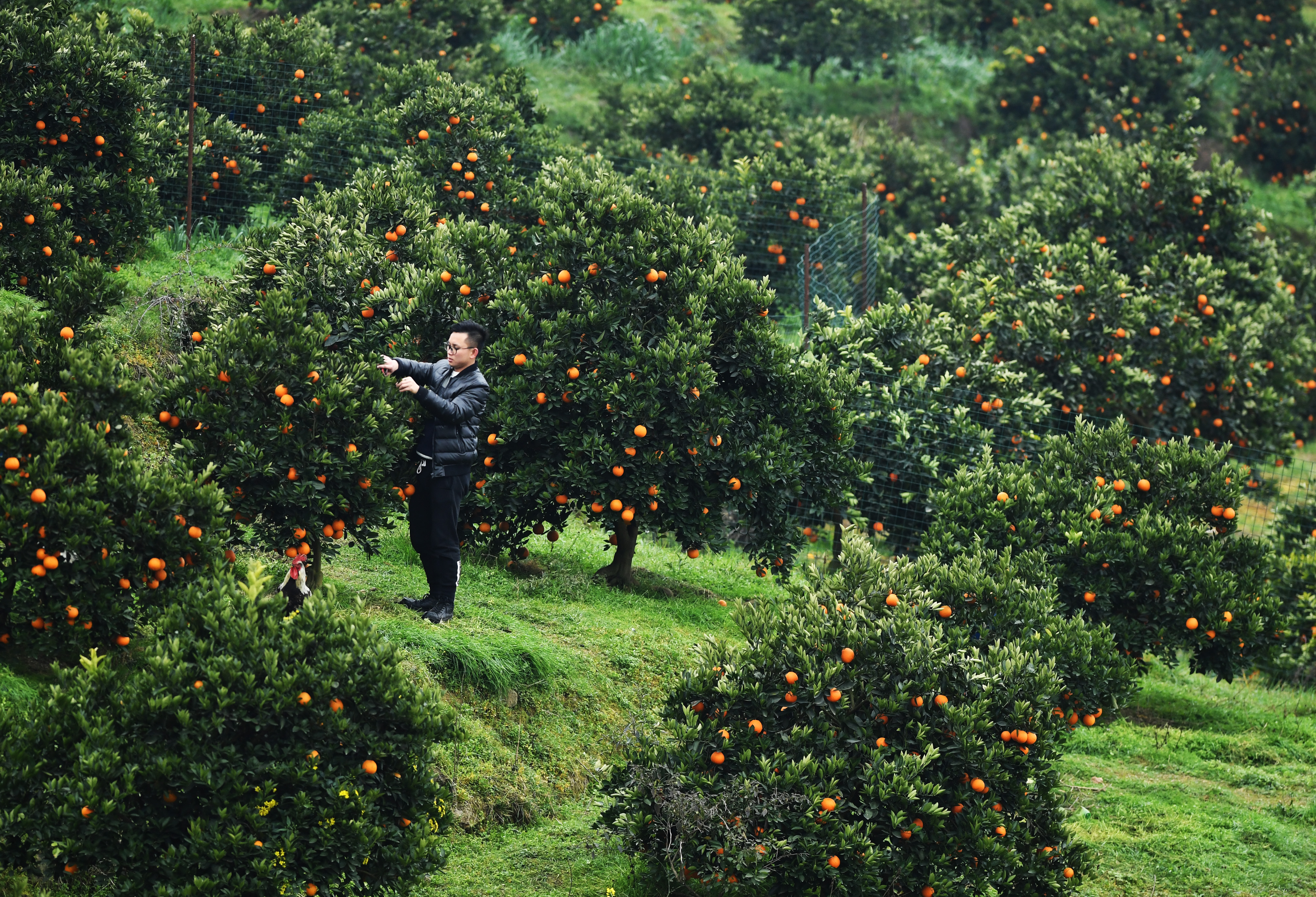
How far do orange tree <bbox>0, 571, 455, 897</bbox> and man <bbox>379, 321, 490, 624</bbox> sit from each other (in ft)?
6.03

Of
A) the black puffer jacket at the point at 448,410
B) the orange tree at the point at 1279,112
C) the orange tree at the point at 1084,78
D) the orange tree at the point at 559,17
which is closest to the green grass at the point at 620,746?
the black puffer jacket at the point at 448,410

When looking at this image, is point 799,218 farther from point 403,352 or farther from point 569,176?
point 403,352

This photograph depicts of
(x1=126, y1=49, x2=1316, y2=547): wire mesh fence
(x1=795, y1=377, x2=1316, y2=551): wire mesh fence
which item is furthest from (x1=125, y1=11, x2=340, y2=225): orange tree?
(x1=795, y1=377, x2=1316, y2=551): wire mesh fence

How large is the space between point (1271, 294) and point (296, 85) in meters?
10.3

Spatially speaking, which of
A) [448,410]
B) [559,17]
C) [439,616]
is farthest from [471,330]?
[559,17]

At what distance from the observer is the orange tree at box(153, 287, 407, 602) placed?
247 inches

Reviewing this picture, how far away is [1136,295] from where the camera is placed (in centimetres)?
1170

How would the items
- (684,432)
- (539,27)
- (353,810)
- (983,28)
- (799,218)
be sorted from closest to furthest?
(353,810), (684,432), (799,218), (539,27), (983,28)

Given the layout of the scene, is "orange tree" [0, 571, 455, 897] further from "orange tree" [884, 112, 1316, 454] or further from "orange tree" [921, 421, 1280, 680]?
"orange tree" [884, 112, 1316, 454]

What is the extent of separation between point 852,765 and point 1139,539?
12.7ft

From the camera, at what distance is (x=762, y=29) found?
19.5 metres

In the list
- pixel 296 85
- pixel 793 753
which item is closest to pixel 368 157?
pixel 296 85

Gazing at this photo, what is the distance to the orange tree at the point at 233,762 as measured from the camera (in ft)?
14.9

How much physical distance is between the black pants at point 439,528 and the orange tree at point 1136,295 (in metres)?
5.02
